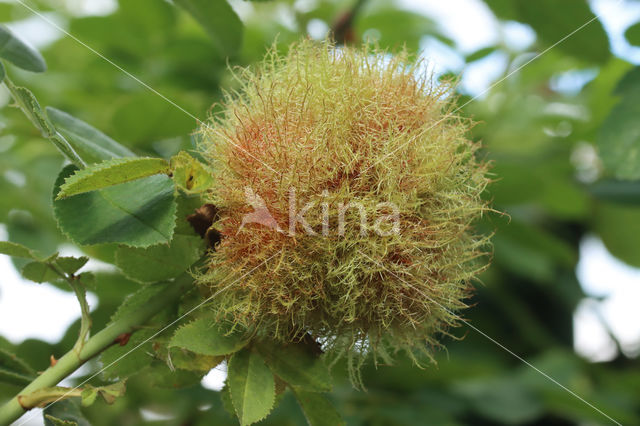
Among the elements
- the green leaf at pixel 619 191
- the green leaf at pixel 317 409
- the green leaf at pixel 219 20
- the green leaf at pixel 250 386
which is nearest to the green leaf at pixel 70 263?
the green leaf at pixel 250 386

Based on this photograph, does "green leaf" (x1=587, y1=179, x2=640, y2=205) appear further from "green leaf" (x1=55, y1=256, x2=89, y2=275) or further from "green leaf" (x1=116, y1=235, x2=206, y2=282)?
"green leaf" (x1=55, y1=256, x2=89, y2=275)

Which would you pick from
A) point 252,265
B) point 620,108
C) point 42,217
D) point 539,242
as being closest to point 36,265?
point 252,265

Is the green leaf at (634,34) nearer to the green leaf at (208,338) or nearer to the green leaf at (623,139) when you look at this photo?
the green leaf at (623,139)

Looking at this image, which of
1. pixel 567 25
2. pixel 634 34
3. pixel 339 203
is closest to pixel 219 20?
pixel 339 203

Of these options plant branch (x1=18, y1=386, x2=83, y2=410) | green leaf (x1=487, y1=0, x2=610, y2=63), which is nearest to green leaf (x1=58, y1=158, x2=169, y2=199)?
plant branch (x1=18, y1=386, x2=83, y2=410)

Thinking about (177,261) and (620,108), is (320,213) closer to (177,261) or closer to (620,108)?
(177,261)

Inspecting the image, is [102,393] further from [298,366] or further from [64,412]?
[298,366]
